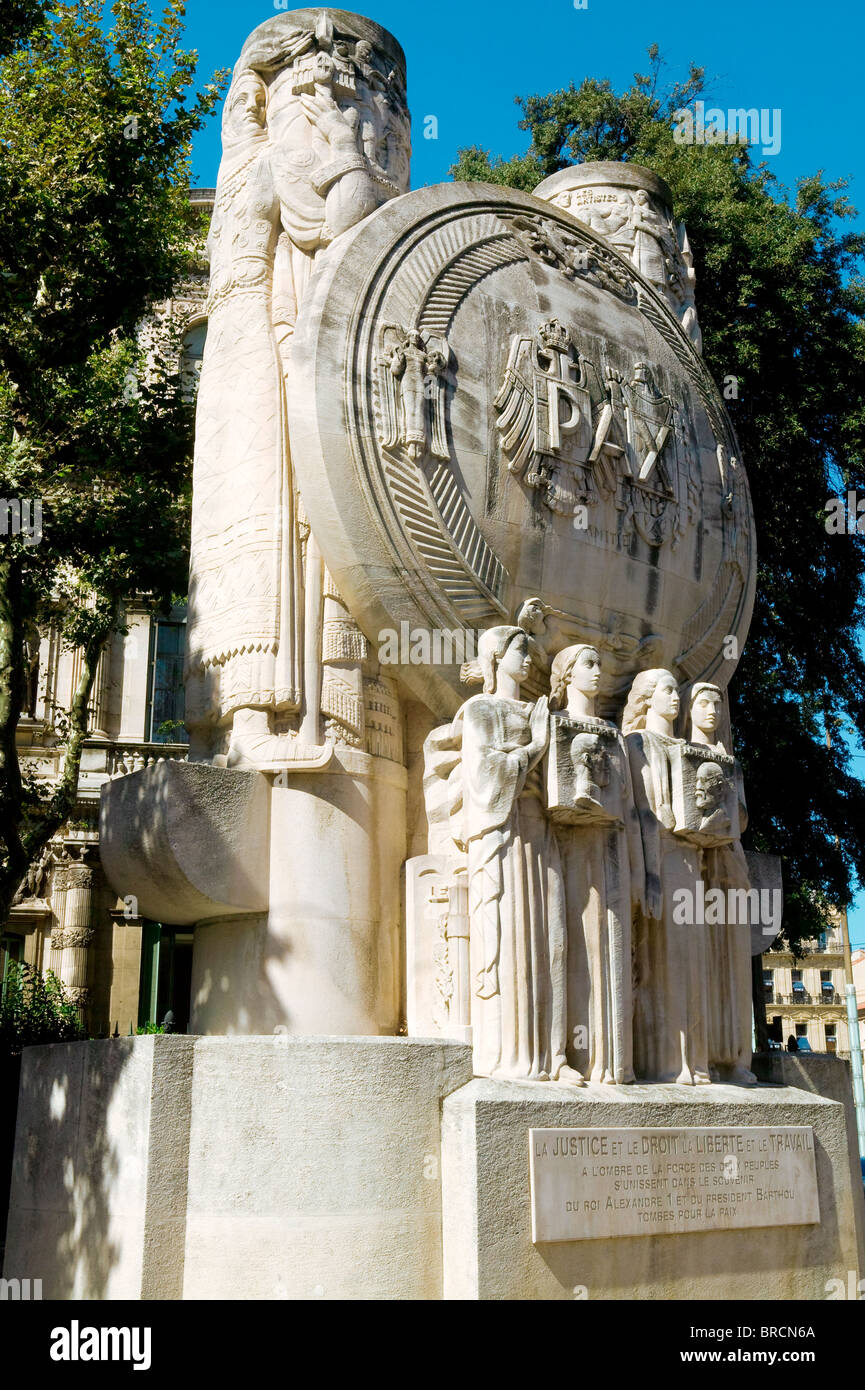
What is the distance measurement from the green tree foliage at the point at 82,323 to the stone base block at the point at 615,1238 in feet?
24.5

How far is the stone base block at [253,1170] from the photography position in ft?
24.5

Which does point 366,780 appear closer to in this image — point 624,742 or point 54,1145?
point 624,742

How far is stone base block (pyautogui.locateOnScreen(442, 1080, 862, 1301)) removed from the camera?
7738 millimetres

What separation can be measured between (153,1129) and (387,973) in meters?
2.27

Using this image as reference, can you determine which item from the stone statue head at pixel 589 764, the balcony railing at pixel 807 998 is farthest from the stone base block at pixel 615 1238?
the balcony railing at pixel 807 998

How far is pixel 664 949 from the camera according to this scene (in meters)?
9.49

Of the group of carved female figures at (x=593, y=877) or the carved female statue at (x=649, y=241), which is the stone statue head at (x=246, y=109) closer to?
the carved female statue at (x=649, y=241)

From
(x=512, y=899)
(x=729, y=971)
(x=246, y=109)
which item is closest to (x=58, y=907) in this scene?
(x=246, y=109)

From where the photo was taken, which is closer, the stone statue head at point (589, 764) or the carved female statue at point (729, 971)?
the stone statue head at point (589, 764)

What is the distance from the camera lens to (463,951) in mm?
8852

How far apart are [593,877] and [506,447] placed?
3.28 metres

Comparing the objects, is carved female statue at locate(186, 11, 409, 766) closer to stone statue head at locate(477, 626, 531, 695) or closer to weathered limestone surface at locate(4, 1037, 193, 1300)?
stone statue head at locate(477, 626, 531, 695)

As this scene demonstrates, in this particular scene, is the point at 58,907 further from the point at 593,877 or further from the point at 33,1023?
the point at 593,877

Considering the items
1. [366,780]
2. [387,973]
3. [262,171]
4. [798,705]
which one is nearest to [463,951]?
[387,973]
